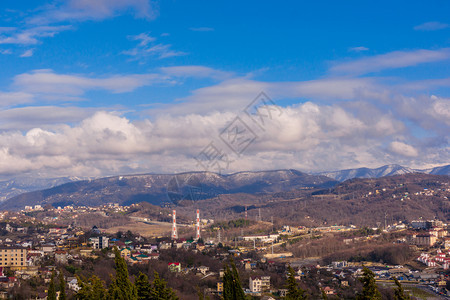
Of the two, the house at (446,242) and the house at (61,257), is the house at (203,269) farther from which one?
the house at (446,242)

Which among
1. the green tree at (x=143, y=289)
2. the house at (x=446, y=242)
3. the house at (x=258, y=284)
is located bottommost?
the house at (x=446, y=242)

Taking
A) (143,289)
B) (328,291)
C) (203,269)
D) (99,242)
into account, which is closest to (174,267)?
(203,269)

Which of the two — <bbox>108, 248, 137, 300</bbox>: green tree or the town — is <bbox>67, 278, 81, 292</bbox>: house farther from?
<bbox>108, 248, 137, 300</bbox>: green tree

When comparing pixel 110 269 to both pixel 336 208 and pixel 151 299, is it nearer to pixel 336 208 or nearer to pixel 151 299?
pixel 151 299

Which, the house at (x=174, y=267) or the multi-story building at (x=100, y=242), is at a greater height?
the multi-story building at (x=100, y=242)

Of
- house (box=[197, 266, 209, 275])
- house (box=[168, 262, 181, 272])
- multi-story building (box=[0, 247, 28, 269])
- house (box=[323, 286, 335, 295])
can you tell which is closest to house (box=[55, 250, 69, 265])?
multi-story building (box=[0, 247, 28, 269])

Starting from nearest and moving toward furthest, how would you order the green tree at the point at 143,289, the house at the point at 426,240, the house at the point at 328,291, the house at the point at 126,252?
the green tree at the point at 143,289 → the house at the point at 328,291 → the house at the point at 126,252 → the house at the point at 426,240

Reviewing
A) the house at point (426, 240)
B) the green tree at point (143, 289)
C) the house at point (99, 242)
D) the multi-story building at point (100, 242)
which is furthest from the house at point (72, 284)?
the house at point (426, 240)

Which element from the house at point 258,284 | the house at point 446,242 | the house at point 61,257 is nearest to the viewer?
the house at point 258,284
